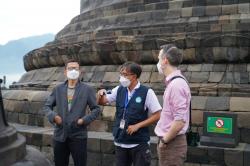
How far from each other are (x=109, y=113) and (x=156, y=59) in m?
2.02

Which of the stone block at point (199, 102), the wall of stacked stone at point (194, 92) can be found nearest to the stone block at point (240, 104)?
the wall of stacked stone at point (194, 92)

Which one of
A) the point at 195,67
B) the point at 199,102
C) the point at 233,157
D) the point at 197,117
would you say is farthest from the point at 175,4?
the point at 233,157

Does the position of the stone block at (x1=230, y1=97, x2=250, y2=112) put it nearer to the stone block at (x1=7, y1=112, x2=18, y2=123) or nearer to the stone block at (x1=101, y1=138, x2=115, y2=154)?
the stone block at (x1=101, y1=138, x2=115, y2=154)

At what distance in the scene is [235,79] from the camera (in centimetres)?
789

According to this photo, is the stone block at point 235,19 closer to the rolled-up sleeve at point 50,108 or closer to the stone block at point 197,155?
the stone block at point 197,155

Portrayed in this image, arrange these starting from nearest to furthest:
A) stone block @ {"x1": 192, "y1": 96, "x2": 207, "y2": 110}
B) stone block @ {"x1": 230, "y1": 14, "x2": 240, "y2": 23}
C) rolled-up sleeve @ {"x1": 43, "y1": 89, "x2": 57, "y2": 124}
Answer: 1. rolled-up sleeve @ {"x1": 43, "y1": 89, "x2": 57, "y2": 124}
2. stone block @ {"x1": 192, "y1": 96, "x2": 207, "y2": 110}
3. stone block @ {"x1": 230, "y1": 14, "x2": 240, "y2": 23}

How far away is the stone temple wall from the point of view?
6.77 metres

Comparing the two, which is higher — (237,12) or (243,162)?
(237,12)

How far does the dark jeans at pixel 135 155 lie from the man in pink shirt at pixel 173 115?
0.44 m

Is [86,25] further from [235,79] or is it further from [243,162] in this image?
[243,162]

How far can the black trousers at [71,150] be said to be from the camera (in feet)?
15.5

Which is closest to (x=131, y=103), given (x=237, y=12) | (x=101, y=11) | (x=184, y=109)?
(x=184, y=109)

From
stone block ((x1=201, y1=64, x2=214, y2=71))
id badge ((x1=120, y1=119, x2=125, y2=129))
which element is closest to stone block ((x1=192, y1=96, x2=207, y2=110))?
stone block ((x1=201, y1=64, x2=214, y2=71))

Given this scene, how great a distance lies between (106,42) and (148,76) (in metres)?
1.51
